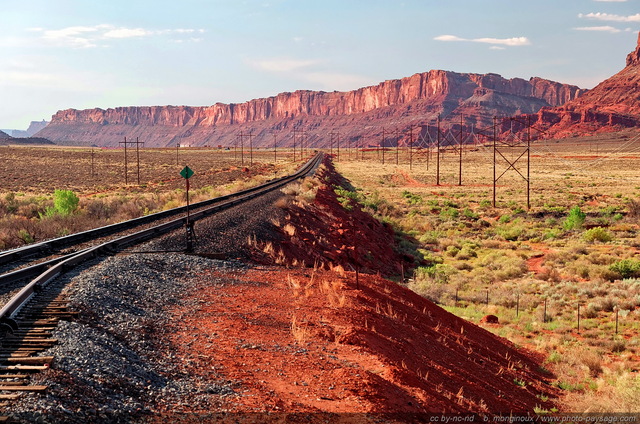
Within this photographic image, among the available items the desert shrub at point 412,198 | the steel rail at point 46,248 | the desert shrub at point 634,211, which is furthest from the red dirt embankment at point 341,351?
the desert shrub at point 412,198

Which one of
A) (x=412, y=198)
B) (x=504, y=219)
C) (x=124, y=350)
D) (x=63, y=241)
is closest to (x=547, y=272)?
(x=504, y=219)

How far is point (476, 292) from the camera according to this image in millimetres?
20266

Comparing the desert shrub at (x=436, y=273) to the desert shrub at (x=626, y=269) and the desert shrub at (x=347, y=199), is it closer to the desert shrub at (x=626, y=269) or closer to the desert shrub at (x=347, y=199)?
the desert shrub at (x=626, y=269)

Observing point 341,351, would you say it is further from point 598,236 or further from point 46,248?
point 598,236

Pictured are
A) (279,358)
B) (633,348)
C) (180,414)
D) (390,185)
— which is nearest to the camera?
(180,414)

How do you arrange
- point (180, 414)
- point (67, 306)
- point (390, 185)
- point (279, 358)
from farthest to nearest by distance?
point (390, 185)
point (67, 306)
point (279, 358)
point (180, 414)

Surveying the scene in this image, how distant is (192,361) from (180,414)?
1609 mm

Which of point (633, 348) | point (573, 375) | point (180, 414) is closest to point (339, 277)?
point (573, 375)

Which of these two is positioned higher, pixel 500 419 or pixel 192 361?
pixel 192 361

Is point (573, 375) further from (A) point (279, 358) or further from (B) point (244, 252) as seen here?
(B) point (244, 252)

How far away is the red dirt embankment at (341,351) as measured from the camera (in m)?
6.84

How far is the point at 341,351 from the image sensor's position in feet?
27.7

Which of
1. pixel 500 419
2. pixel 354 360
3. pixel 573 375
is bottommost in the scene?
pixel 573 375

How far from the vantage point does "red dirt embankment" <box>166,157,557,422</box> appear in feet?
22.5
